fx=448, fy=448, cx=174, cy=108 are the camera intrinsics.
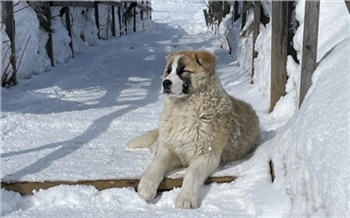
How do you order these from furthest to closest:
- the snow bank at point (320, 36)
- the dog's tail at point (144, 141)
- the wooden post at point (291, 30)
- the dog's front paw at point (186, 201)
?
the wooden post at point (291, 30)
the snow bank at point (320, 36)
the dog's tail at point (144, 141)
the dog's front paw at point (186, 201)

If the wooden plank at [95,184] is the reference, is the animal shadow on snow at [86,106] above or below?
below

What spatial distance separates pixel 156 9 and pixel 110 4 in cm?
2046

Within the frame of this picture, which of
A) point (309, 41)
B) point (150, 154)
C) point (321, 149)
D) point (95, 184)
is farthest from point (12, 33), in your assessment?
point (321, 149)

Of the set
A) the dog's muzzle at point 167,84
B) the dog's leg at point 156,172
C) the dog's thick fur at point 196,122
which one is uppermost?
the dog's muzzle at point 167,84

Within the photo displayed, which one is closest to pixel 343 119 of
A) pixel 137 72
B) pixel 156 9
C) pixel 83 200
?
pixel 83 200

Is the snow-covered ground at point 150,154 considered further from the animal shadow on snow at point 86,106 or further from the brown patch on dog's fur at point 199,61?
the brown patch on dog's fur at point 199,61

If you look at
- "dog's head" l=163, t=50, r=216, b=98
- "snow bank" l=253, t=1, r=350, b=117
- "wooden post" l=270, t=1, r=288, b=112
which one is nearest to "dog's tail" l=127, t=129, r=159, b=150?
"dog's head" l=163, t=50, r=216, b=98

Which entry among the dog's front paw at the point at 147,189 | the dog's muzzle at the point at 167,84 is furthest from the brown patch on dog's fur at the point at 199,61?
the dog's front paw at the point at 147,189

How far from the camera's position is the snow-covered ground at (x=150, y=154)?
2650 mm

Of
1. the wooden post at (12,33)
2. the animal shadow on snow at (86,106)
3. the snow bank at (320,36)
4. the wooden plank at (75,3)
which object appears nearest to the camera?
the animal shadow on snow at (86,106)

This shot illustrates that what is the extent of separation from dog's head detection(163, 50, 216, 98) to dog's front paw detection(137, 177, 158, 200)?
825 millimetres

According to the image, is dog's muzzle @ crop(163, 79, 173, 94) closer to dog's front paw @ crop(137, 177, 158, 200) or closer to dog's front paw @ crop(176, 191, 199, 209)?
dog's front paw @ crop(137, 177, 158, 200)

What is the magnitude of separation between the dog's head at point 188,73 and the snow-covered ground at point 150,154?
2.45 ft

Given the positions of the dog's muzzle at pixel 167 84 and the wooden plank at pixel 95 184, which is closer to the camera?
the wooden plank at pixel 95 184
